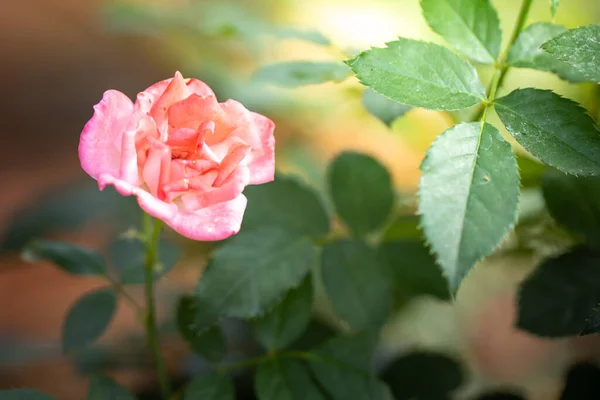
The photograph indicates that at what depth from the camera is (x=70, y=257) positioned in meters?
0.76

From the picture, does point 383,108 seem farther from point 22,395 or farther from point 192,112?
point 22,395

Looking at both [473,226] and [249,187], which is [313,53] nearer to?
[249,187]

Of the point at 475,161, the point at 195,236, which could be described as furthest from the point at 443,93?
the point at 195,236

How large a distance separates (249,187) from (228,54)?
1117mm

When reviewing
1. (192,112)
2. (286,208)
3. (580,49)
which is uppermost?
(580,49)

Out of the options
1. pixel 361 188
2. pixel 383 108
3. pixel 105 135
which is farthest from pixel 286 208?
pixel 105 135

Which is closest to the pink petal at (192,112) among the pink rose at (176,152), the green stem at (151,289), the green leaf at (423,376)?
the pink rose at (176,152)

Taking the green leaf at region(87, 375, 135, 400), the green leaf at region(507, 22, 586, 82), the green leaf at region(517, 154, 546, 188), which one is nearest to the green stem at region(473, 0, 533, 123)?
the green leaf at region(507, 22, 586, 82)

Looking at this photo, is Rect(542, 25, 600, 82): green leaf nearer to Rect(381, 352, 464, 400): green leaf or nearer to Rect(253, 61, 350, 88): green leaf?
Rect(253, 61, 350, 88): green leaf

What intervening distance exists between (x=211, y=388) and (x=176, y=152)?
0.31 meters

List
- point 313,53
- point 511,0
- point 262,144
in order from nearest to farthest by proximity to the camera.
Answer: point 262,144 < point 511,0 < point 313,53

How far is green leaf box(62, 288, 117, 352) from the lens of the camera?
73 centimetres

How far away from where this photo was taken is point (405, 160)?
5.66 ft

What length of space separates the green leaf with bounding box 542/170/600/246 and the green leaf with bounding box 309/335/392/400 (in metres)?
0.29
